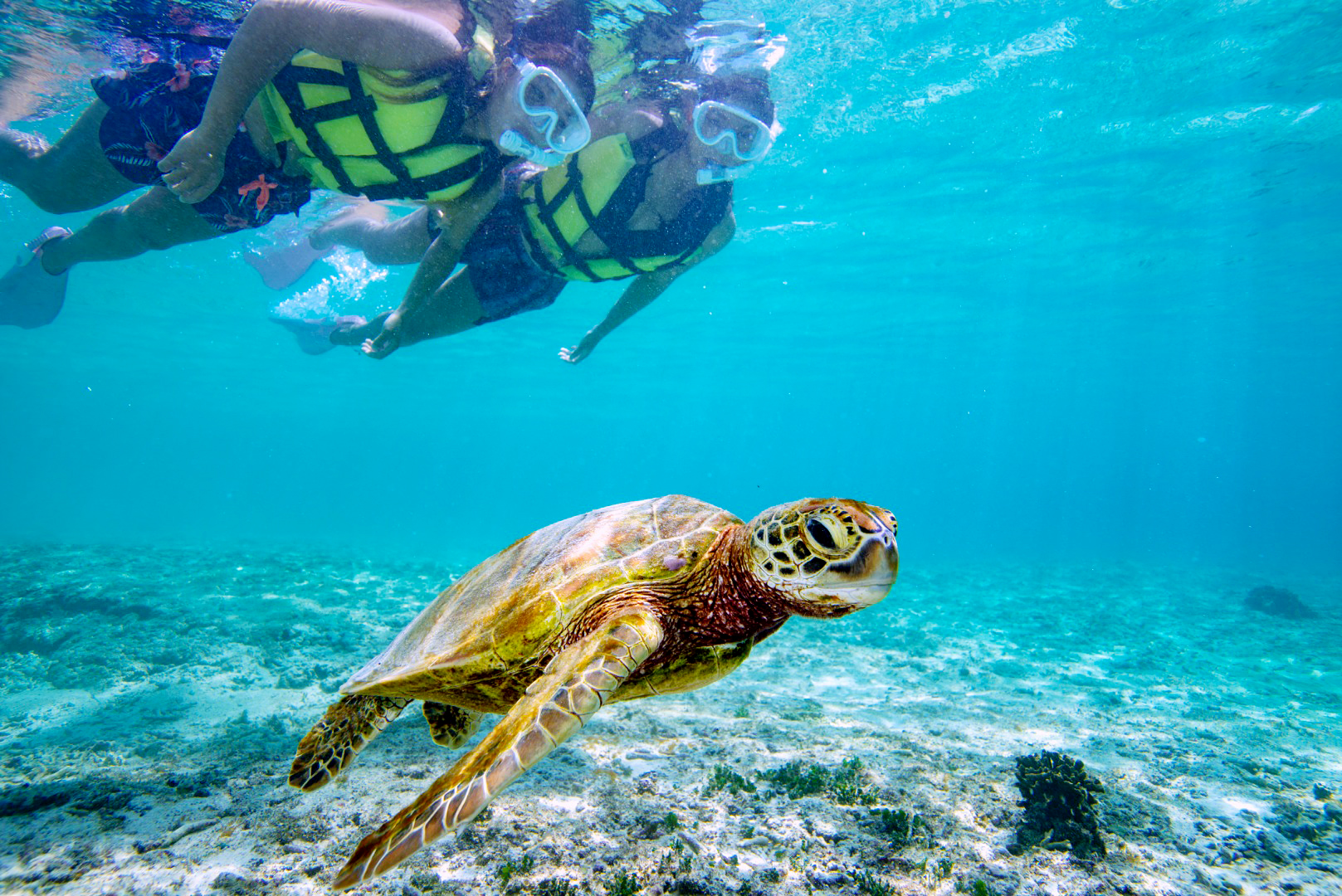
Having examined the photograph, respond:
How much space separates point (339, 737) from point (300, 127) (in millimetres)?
3765

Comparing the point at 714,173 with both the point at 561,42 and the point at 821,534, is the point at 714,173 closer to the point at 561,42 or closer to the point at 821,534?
the point at 561,42

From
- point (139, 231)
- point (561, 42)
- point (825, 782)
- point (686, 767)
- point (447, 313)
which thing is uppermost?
point (561, 42)

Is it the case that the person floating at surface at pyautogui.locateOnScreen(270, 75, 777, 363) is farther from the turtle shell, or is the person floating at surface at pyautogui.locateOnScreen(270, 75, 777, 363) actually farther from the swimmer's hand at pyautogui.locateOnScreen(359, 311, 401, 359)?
the turtle shell

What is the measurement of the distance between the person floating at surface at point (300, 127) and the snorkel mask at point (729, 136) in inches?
44.5

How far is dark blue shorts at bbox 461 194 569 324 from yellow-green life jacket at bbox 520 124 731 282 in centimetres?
13

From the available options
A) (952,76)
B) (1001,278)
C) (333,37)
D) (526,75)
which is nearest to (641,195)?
(526,75)

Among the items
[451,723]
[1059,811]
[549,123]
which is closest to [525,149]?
[549,123]

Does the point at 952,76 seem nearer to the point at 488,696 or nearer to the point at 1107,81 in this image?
the point at 1107,81

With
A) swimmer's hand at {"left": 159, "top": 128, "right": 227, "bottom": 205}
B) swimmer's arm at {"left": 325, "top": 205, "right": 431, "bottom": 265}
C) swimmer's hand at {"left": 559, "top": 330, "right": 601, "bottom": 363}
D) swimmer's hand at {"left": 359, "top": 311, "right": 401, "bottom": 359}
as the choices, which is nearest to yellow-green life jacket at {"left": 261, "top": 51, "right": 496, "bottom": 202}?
swimmer's hand at {"left": 159, "top": 128, "right": 227, "bottom": 205}

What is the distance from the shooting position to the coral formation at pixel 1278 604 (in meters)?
13.2

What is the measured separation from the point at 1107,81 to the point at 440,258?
1335cm

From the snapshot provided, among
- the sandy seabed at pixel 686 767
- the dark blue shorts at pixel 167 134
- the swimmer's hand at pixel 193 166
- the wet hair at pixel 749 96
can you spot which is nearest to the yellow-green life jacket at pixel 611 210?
the wet hair at pixel 749 96

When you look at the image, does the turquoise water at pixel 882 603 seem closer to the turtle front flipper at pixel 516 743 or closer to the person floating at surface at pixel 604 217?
the turtle front flipper at pixel 516 743

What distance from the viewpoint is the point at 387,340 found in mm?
4949
